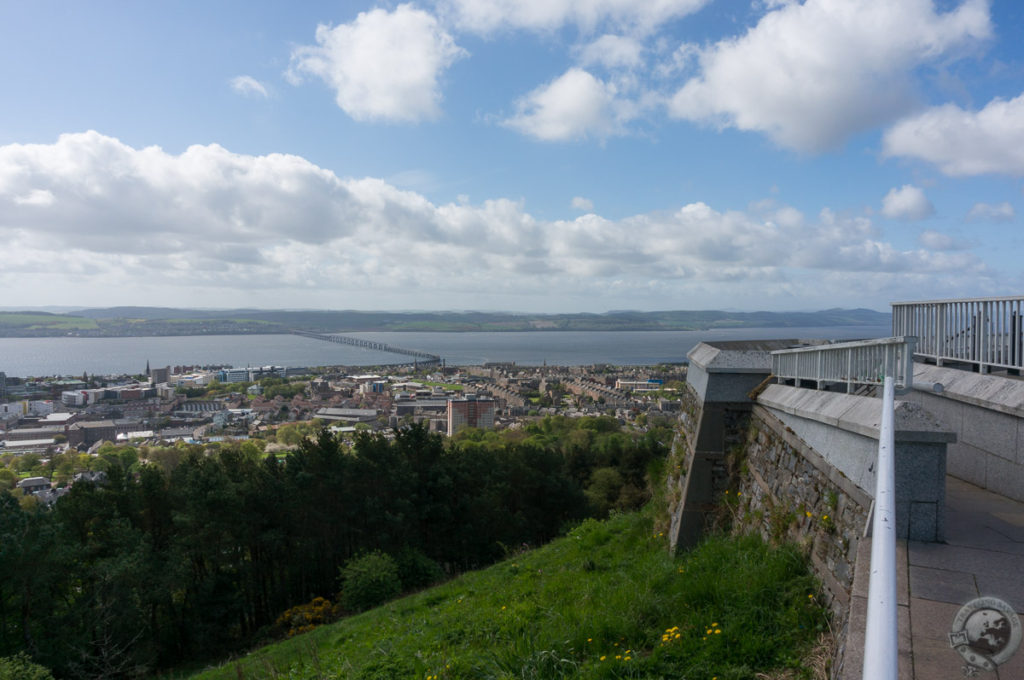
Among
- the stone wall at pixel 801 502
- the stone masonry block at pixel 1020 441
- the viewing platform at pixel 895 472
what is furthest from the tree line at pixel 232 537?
the stone masonry block at pixel 1020 441

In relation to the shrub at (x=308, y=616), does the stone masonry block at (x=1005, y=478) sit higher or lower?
higher

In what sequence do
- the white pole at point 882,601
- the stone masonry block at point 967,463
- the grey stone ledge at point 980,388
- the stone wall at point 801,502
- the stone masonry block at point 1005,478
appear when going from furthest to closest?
the stone masonry block at point 967,463 < the grey stone ledge at point 980,388 < the stone masonry block at point 1005,478 < the stone wall at point 801,502 < the white pole at point 882,601

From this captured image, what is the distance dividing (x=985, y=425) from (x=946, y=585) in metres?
2.90

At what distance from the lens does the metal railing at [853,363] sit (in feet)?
13.7

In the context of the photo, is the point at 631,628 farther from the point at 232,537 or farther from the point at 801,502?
the point at 232,537

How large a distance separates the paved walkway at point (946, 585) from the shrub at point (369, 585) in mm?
12770

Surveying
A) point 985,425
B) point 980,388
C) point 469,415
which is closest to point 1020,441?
point 985,425

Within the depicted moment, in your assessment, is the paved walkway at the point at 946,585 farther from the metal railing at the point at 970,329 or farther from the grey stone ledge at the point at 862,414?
the metal railing at the point at 970,329

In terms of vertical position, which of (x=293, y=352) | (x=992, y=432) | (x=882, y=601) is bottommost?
(x=293, y=352)

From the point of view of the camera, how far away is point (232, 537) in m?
17.0

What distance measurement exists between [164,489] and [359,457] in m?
5.76

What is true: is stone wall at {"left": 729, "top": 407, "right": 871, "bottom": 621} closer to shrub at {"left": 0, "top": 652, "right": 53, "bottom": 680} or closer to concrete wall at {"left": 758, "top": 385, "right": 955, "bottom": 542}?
concrete wall at {"left": 758, "top": 385, "right": 955, "bottom": 542}

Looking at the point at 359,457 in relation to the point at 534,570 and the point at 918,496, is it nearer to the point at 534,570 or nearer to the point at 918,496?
the point at 534,570

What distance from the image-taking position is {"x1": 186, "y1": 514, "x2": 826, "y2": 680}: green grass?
3682 millimetres
